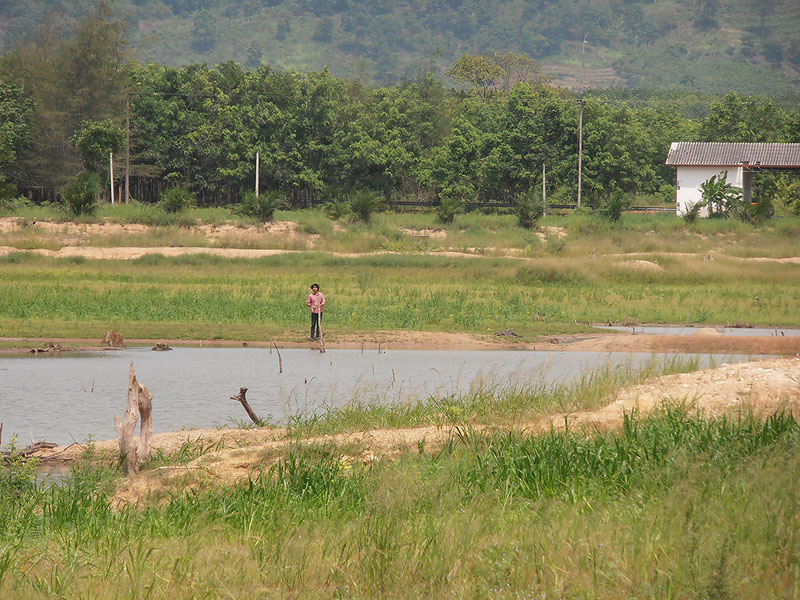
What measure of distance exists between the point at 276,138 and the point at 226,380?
53.0m

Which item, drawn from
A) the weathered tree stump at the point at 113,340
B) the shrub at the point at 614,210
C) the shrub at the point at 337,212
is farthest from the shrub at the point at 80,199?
the weathered tree stump at the point at 113,340

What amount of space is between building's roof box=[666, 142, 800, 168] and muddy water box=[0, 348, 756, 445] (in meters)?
42.7

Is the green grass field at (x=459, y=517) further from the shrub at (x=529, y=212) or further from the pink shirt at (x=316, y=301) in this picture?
the shrub at (x=529, y=212)

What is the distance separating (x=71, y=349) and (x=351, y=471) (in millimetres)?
15199

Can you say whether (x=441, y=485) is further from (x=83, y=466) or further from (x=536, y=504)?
(x=83, y=466)

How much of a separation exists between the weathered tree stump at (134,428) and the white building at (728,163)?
54147 millimetres

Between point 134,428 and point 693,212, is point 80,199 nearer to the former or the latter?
point 693,212

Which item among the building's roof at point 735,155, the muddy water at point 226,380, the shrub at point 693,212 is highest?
the building's roof at point 735,155

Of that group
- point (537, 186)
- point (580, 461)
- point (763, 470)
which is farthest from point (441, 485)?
point (537, 186)

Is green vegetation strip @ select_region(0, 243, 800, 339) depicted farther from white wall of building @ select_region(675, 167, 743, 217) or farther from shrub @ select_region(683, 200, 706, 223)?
white wall of building @ select_region(675, 167, 743, 217)

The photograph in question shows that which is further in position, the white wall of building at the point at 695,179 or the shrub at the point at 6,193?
the white wall of building at the point at 695,179

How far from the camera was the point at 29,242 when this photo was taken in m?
46.5

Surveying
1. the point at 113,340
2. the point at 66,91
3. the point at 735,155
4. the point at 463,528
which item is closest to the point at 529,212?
the point at 735,155

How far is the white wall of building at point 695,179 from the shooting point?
62.2 meters
